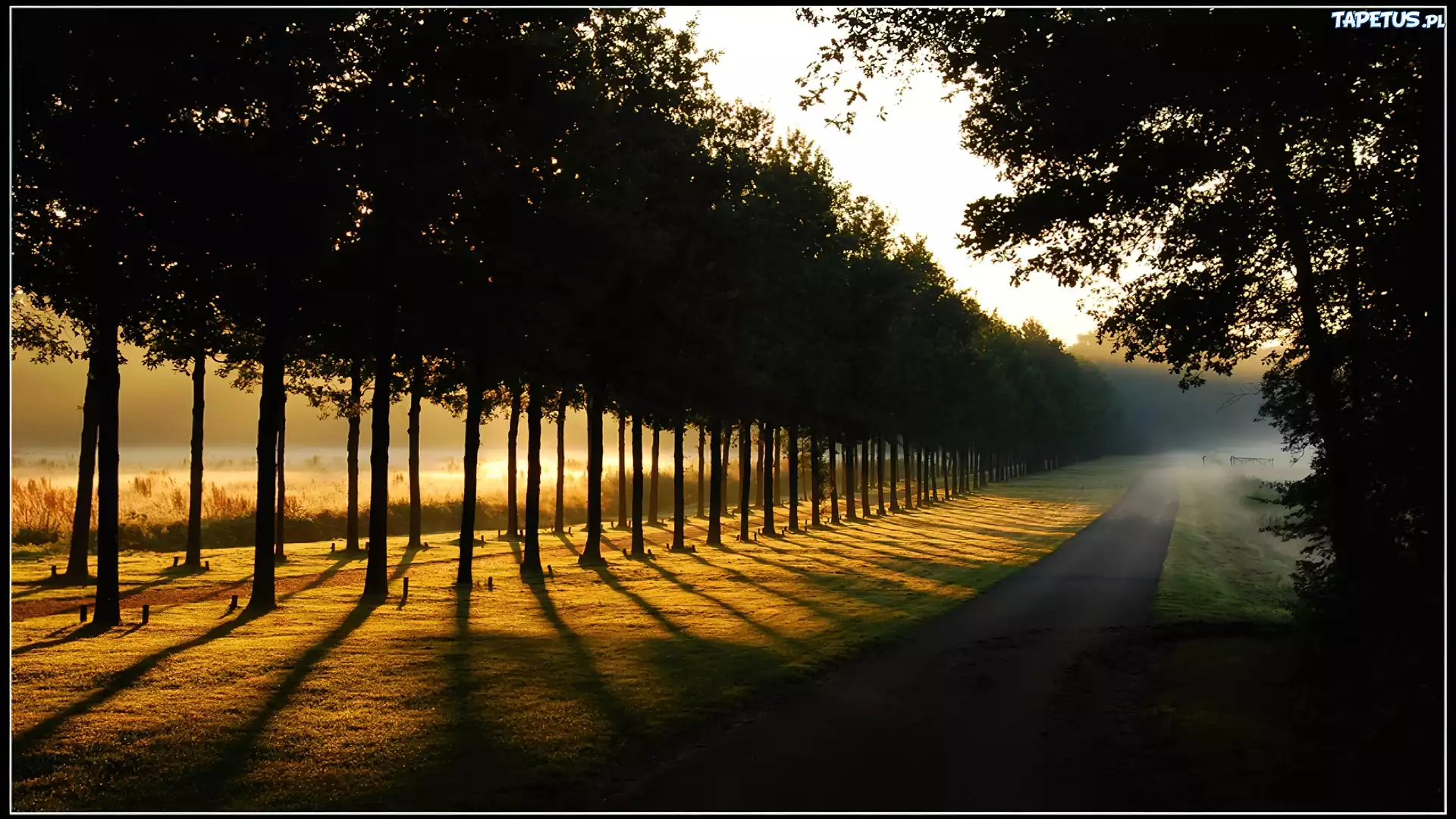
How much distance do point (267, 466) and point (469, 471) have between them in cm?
752

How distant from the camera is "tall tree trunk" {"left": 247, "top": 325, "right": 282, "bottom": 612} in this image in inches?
942

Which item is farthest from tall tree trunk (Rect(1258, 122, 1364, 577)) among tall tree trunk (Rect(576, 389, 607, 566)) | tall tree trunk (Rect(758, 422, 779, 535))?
tall tree trunk (Rect(758, 422, 779, 535))

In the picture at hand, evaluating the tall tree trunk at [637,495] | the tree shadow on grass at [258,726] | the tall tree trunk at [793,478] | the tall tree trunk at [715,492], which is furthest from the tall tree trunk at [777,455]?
→ the tree shadow on grass at [258,726]

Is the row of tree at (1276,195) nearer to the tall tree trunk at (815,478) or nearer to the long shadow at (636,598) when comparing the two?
the long shadow at (636,598)

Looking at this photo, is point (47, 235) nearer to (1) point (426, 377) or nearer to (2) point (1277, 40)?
(1) point (426, 377)

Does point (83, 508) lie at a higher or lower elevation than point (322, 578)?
higher

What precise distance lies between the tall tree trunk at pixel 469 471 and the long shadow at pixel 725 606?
599 cm

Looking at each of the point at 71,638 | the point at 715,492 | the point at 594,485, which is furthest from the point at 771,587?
the point at 71,638

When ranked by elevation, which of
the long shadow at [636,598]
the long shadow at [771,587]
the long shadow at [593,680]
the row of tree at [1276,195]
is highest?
the row of tree at [1276,195]

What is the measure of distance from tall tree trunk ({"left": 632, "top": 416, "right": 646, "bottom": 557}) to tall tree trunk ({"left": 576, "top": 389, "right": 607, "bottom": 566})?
2.42m

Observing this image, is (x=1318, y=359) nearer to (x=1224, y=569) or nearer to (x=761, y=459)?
(x=1224, y=569)

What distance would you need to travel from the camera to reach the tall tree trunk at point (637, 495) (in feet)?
132

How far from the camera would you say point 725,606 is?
2562cm

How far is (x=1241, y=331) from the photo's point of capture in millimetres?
19719
